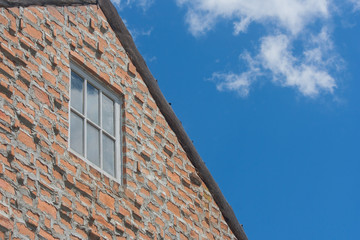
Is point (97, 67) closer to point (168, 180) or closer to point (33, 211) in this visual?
point (168, 180)

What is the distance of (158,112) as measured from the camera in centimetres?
1208

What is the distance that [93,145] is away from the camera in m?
10.6

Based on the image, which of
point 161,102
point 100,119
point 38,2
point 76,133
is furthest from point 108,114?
point 38,2

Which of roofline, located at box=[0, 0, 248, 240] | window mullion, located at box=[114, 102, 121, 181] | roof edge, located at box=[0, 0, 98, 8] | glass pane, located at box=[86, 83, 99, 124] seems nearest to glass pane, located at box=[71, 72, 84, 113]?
glass pane, located at box=[86, 83, 99, 124]

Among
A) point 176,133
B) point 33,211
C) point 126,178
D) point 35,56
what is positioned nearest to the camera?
point 33,211

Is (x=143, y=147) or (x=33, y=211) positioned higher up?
(x=143, y=147)

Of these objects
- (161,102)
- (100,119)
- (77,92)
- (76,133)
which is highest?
(161,102)

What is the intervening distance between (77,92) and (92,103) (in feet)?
1.08

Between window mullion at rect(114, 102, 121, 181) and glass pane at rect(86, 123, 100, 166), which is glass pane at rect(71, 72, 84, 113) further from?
window mullion at rect(114, 102, 121, 181)

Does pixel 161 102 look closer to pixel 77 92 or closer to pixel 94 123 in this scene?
pixel 94 123

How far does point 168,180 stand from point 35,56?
9.02ft

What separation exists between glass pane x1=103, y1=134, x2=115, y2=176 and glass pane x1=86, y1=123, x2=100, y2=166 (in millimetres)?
143

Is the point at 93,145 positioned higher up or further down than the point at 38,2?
further down

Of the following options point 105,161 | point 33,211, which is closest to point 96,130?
point 105,161
